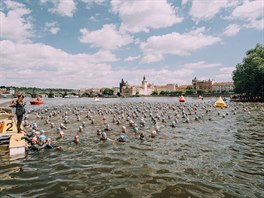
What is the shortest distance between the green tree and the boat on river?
232ft

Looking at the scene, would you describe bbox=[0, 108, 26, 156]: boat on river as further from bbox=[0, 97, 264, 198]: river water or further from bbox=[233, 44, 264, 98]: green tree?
bbox=[233, 44, 264, 98]: green tree

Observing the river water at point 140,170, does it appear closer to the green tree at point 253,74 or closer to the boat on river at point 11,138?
the boat on river at point 11,138

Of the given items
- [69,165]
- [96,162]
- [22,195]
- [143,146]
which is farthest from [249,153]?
[22,195]

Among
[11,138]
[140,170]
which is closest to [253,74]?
[140,170]

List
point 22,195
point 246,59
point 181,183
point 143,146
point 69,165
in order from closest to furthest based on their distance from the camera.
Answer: point 22,195
point 181,183
point 69,165
point 143,146
point 246,59

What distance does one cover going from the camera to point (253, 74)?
251 feet

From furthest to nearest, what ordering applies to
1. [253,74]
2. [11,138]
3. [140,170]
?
1. [253,74]
2. [11,138]
3. [140,170]

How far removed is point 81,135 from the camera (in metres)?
23.5

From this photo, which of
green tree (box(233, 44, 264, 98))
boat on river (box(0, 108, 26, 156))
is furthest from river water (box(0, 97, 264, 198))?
green tree (box(233, 44, 264, 98))

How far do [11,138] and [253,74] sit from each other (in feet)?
254

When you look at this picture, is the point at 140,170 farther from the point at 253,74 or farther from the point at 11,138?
the point at 253,74

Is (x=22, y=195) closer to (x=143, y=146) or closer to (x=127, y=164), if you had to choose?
(x=127, y=164)

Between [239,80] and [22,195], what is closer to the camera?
[22,195]

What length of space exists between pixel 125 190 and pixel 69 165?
4.88 meters
